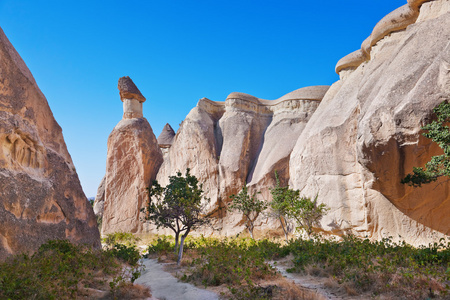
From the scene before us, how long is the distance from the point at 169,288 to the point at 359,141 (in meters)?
9.39

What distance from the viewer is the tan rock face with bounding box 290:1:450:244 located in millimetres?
11539

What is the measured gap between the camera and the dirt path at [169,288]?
8.51 meters

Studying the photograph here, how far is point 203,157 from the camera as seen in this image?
27047mm

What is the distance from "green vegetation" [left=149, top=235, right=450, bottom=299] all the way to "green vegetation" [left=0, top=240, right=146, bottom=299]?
265cm

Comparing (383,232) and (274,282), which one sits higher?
(383,232)

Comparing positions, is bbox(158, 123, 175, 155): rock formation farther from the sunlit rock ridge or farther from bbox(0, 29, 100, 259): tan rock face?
bbox(0, 29, 100, 259): tan rock face

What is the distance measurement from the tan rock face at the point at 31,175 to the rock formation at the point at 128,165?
549 inches

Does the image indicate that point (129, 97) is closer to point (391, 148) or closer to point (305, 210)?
point (305, 210)

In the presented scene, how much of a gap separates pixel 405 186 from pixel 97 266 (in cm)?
1234

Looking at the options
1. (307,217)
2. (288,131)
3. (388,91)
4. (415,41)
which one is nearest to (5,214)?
(307,217)

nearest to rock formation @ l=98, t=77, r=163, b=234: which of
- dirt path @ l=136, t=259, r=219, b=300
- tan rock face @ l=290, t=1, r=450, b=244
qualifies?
dirt path @ l=136, t=259, r=219, b=300

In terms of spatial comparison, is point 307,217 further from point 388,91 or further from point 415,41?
point 415,41

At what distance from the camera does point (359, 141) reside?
13117 mm

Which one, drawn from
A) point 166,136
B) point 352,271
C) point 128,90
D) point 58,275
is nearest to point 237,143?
point 128,90
